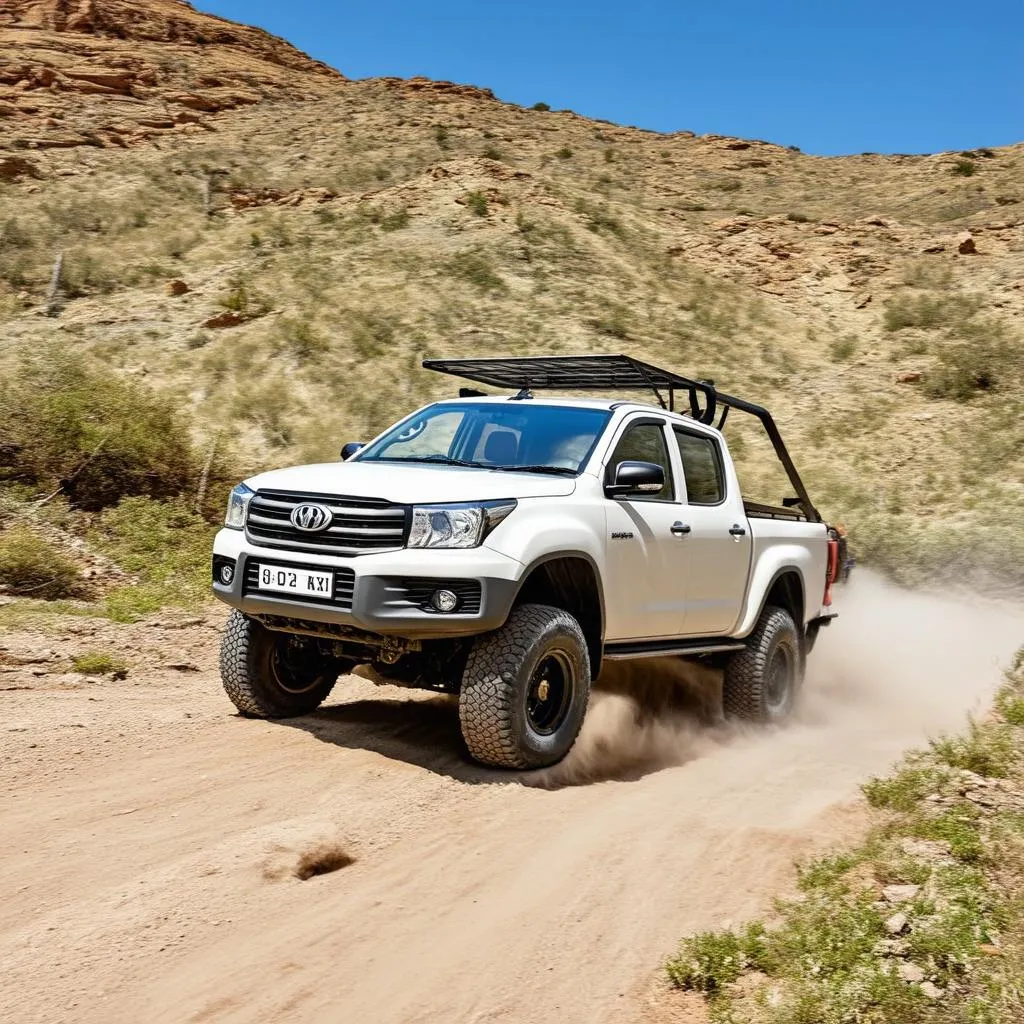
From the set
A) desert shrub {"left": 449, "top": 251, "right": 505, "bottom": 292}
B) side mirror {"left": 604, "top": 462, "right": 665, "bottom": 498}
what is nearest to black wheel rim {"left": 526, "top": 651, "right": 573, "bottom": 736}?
side mirror {"left": 604, "top": 462, "right": 665, "bottom": 498}

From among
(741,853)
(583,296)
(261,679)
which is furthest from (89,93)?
A: (741,853)

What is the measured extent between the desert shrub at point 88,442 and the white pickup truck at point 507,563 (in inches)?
285

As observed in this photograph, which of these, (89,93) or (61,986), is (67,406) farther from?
(89,93)

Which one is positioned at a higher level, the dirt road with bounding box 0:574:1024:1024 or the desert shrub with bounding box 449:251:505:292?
the desert shrub with bounding box 449:251:505:292

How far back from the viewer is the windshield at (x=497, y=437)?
6.20m

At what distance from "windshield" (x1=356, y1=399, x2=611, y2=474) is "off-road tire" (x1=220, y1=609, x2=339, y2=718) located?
1254 mm

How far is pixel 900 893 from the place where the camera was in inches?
153

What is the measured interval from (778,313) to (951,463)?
9130 mm

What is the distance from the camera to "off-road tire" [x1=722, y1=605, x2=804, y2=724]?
739 centimetres

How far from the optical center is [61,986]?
3139 millimetres

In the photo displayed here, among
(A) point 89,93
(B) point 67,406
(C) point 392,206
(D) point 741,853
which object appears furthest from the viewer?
(A) point 89,93

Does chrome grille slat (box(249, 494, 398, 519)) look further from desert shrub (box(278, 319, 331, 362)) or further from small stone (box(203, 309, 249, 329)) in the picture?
small stone (box(203, 309, 249, 329))

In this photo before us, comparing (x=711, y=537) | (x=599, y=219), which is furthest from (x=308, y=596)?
(x=599, y=219)

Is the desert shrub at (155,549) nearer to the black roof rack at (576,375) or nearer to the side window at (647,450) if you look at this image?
the black roof rack at (576,375)
